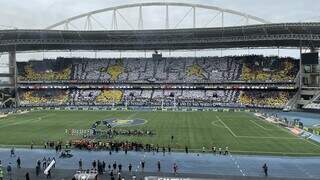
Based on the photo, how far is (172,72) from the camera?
353ft

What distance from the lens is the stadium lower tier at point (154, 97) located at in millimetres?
95750

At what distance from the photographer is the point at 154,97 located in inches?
4008

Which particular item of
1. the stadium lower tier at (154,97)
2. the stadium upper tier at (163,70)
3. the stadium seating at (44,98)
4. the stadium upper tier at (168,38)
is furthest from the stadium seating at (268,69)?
the stadium seating at (44,98)

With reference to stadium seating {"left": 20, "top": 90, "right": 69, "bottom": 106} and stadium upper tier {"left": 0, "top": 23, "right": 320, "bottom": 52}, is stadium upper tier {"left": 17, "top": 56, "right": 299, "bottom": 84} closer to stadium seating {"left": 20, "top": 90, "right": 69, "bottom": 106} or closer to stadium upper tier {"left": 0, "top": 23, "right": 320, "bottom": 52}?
stadium seating {"left": 20, "top": 90, "right": 69, "bottom": 106}

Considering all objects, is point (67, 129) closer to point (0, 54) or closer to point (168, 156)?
point (168, 156)

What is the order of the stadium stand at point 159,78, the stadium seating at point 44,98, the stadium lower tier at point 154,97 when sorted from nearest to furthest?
the stadium lower tier at point 154,97, the stadium stand at point 159,78, the stadium seating at point 44,98

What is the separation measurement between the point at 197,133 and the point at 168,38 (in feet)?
156

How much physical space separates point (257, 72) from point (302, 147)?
58.6 meters

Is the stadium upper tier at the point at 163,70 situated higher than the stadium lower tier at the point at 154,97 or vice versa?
the stadium upper tier at the point at 163,70

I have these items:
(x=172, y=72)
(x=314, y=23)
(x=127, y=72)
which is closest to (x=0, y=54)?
(x=127, y=72)

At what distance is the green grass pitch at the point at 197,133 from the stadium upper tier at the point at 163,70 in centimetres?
3219

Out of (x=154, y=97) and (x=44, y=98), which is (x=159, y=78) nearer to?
(x=154, y=97)

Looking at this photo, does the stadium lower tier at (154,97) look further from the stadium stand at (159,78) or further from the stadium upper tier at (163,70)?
the stadium upper tier at (163,70)

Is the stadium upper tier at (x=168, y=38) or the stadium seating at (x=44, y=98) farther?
the stadium seating at (x=44, y=98)
